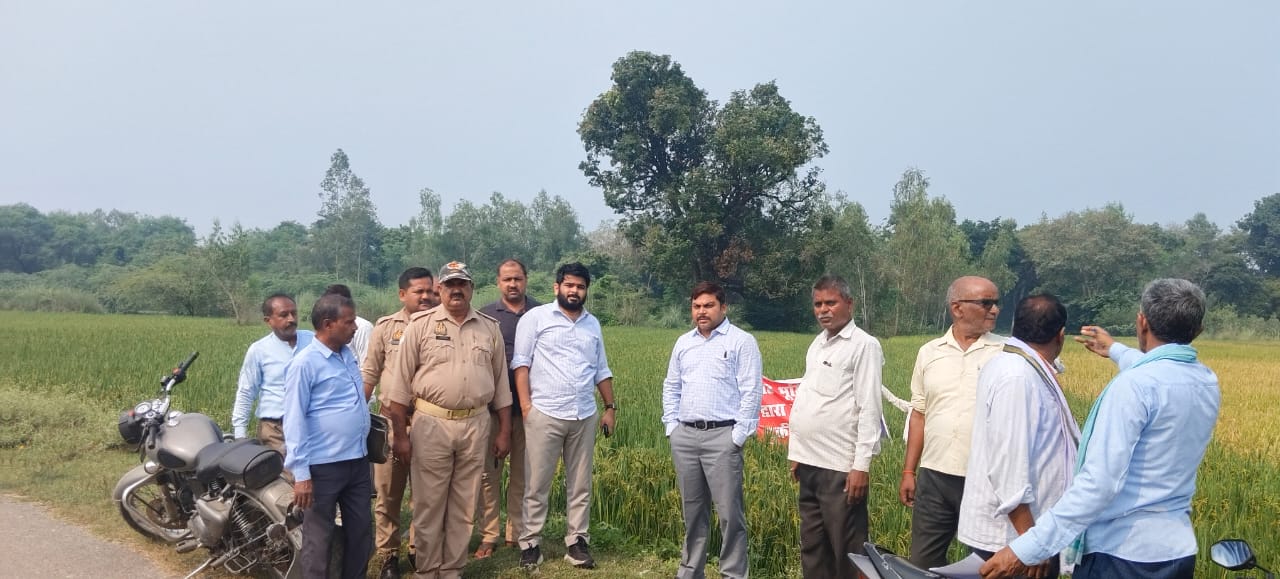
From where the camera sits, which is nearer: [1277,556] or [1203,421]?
[1203,421]

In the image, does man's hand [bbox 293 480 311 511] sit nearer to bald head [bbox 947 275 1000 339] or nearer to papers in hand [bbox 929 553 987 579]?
papers in hand [bbox 929 553 987 579]

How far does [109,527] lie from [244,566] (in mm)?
1775

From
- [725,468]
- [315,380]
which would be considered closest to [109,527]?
[315,380]

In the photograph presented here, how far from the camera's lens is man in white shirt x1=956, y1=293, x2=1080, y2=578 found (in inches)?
98.1

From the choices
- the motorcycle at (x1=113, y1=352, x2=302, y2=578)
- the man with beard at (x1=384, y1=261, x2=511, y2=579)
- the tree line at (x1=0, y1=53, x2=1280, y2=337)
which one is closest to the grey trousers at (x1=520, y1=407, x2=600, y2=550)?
the man with beard at (x1=384, y1=261, x2=511, y2=579)

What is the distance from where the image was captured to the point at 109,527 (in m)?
5.41

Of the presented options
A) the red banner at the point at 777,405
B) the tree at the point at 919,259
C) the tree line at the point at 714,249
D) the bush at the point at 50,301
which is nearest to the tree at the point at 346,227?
the tree line at the point at 714,249

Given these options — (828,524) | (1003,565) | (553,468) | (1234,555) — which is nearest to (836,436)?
(828,524)

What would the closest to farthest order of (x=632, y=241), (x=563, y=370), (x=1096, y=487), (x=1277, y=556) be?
(x=1096, y=487) < (x=1277, y=556) < (x=563, y=370) < (x=632, y=241)

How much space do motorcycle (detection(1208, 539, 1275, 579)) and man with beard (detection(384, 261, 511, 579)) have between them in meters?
3.33

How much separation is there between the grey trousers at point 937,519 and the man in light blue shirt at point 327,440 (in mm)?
2708

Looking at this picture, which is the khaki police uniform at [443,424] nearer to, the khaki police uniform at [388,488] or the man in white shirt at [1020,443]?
the khaki police uniform at [388,488]

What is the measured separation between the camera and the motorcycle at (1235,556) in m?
2.13

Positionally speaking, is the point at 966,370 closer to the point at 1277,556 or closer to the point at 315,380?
the point at 1277,556
